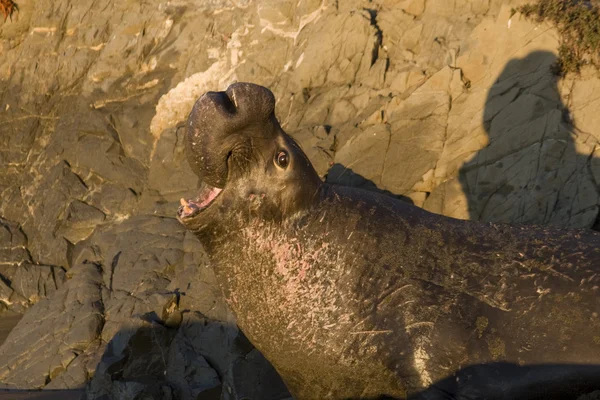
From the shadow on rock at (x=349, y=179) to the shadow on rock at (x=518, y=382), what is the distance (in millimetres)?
5064

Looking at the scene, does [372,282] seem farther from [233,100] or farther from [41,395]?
[41,395]

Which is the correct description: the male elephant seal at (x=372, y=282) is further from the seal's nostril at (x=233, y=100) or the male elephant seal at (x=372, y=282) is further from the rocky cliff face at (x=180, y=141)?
the rocky cliff face at (x=180, y=141)

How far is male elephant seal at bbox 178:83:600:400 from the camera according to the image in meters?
3.89

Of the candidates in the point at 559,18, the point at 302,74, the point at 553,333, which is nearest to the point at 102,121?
the point at 302,74

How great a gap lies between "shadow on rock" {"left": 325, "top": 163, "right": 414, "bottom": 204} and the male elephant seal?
457cm

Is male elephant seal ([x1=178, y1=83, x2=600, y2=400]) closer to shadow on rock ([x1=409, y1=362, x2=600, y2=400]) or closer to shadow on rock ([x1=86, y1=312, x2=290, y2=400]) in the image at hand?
shadow on rock ([x1=409, y1=362, x2=600, y2=400])

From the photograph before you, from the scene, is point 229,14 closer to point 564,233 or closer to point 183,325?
point 183,325

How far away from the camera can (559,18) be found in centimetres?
888

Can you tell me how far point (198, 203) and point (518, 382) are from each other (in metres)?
2.01

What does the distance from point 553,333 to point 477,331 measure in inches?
15.8

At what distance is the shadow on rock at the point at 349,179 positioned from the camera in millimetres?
9033

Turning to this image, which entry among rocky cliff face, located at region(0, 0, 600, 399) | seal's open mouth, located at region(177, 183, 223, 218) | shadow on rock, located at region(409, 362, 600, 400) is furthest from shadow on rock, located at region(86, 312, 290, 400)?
shadow on rock, located at region(409, 362, 600, 400)

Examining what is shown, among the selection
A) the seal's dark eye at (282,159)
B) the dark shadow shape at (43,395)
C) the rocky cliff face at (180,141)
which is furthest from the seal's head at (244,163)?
the dark shadow shape at (43,395)

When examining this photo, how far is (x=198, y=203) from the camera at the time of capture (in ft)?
14.0
